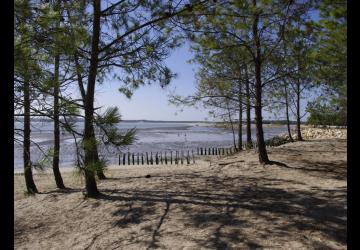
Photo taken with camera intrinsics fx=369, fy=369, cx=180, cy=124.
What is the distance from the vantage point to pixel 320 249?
16.4 feet

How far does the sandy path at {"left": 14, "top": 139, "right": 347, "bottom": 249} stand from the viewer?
5746 millimetres

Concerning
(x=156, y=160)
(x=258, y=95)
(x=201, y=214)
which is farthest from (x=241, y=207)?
(x=156, y=160)

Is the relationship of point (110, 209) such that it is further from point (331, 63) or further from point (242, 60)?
point (331, 63)

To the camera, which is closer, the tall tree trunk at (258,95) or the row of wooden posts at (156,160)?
the tall tree trunk at (258,95)

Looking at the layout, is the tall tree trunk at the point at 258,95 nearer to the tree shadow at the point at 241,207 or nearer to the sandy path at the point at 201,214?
the sandy path at the point at 201,214

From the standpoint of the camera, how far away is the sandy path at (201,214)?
226 inches

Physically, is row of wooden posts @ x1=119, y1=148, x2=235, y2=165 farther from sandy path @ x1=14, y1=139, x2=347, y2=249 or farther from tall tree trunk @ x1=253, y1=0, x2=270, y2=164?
sandy path @ x1=14, y1=139, x2=347, y2=249

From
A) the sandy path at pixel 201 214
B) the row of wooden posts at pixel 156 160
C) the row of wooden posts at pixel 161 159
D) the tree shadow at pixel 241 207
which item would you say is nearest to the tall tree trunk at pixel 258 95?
the sandy path at pixel 201 214

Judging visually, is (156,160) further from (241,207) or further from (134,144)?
(241,207)

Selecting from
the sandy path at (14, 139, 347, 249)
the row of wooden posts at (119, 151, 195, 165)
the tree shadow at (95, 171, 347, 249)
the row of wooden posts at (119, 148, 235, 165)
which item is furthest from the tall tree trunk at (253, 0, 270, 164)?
the row of wooden posts at (119, 151, 195, 165)

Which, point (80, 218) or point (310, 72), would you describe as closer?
point (80, 218)

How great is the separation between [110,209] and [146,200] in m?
0.87

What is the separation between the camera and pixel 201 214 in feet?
23.4
